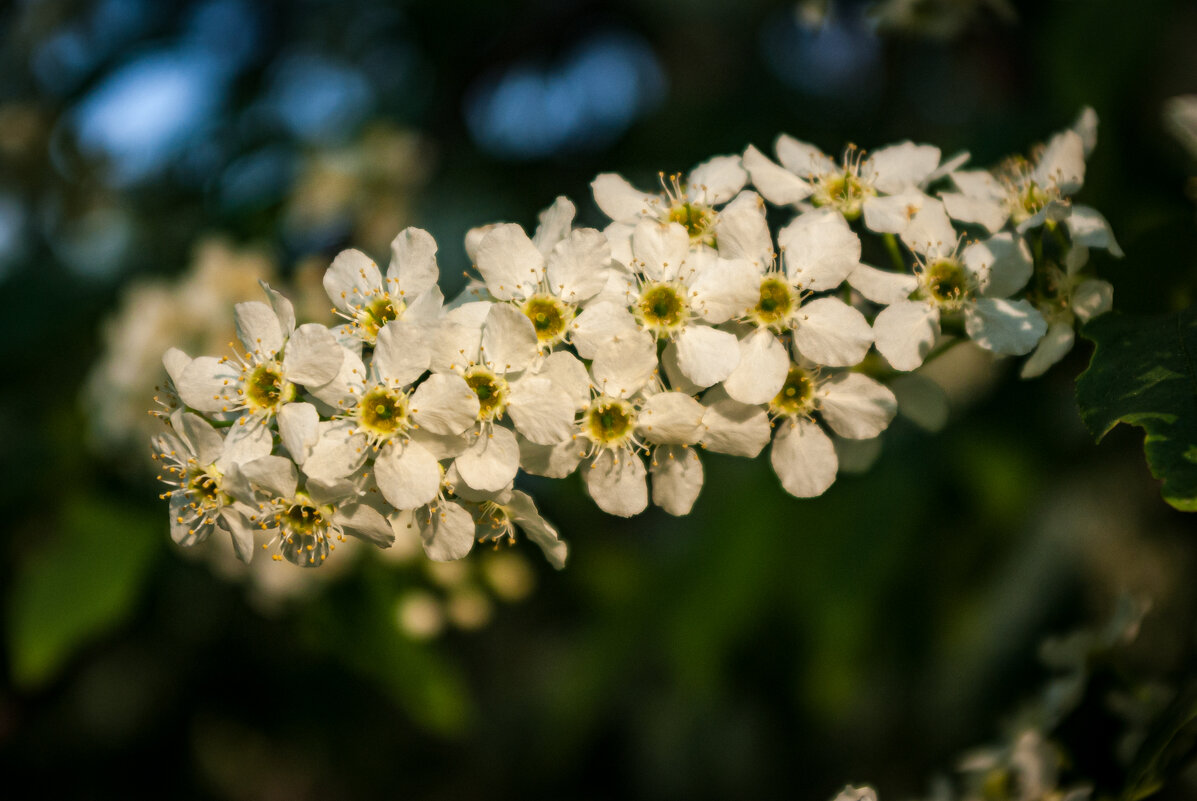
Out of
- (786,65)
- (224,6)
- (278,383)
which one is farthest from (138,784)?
(786,65)

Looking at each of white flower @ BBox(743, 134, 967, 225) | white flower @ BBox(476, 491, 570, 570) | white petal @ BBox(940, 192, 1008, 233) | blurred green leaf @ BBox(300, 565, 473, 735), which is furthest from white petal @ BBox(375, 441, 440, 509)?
blurred green leaf @ BBox(300, 565, 473, 735)

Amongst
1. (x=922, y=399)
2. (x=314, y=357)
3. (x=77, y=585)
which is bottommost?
(x=77, y=585)

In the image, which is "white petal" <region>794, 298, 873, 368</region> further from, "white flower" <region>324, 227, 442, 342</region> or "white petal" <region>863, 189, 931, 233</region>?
"white flower" <region>324, 227, 442, 342</region>

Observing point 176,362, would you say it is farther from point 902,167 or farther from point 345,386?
point 902,167

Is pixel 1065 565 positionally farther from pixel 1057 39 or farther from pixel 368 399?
pixel 368 399

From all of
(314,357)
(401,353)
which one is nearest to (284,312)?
(314,357)

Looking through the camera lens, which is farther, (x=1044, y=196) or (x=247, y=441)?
(x=1044, y=196)
